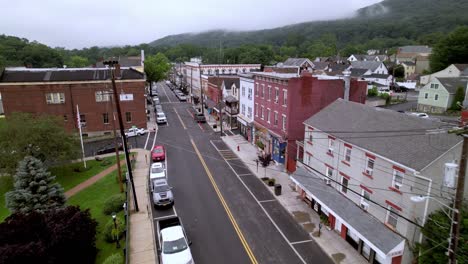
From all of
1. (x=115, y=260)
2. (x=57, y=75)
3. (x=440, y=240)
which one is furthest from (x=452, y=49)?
(x=115, y=260)

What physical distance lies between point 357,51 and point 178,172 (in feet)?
537

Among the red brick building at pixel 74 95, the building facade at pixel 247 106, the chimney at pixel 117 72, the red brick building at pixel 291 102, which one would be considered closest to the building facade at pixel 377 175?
the red brick building at pixel 291 102

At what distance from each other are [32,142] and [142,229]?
16.2 metres

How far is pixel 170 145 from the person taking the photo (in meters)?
42.5

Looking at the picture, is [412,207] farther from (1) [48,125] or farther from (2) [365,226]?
(1) [48,125]

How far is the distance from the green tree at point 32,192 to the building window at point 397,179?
77.7 ft

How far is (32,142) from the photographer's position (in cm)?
2819

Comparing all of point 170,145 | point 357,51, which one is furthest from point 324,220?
point 357,51

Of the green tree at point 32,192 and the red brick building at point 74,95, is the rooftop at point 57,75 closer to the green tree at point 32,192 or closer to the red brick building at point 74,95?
the red brick building at point 74,95

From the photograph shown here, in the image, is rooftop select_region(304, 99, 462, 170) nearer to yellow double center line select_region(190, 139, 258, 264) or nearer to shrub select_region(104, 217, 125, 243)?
yellow double center line select_region(190, 139, 258, 264)

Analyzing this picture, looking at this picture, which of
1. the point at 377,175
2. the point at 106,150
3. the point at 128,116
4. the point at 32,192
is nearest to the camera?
the point at 377,175

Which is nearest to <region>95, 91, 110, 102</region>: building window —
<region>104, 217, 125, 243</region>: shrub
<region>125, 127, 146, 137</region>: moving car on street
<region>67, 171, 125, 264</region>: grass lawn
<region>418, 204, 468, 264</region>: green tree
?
<region>125, 127, 146, 137</region>: moving car on street

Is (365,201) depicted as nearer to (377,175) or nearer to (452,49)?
(377,175)

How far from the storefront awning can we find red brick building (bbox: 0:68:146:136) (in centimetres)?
3339
